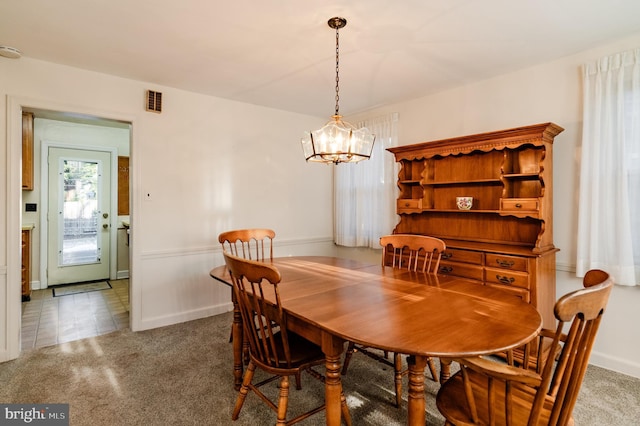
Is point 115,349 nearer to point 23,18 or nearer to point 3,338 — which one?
point 3,338

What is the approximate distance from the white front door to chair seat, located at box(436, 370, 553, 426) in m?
5.44

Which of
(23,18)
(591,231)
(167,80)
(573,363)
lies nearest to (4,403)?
(23,18)

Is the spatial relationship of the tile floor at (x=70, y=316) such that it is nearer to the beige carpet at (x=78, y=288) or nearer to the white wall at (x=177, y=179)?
the beige carpet at (x=78, y=288)

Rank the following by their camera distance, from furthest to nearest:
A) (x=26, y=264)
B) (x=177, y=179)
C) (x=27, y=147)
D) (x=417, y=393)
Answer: (x=26, y=264), (x=27, y=147), (x=177, y=179), (x=417, y=393)

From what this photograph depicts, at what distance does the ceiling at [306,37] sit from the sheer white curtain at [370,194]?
0.81 meters

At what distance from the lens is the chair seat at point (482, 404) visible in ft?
3.96

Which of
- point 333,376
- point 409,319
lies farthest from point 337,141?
point 333,376

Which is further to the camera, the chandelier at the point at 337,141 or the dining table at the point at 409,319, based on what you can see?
the chandelier at the point at 337,141

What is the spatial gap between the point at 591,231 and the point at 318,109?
303cm

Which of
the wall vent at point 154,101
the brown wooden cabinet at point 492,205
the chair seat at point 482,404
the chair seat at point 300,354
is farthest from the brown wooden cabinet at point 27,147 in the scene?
the chair seat at point 482,404

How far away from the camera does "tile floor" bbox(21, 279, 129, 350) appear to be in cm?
310

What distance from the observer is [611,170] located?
243 centimetres

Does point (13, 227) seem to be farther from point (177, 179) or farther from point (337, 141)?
point (337, 141)

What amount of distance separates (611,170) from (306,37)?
240 centimetres
